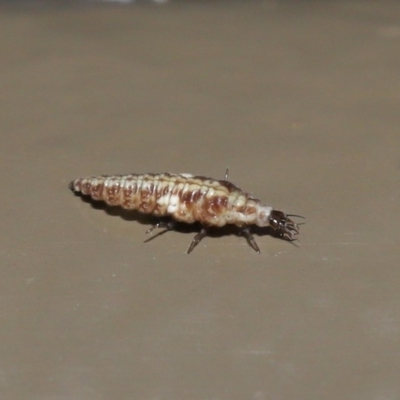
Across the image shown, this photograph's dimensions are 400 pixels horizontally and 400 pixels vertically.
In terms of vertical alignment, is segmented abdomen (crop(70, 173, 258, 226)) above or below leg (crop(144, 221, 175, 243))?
above

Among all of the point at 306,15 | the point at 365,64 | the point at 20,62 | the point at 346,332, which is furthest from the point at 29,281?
the point at 306,15

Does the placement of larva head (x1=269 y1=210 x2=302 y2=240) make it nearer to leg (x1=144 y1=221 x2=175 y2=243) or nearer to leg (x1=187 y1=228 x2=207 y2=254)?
leg (x1=187 y1=228 x2=207 y2=254)

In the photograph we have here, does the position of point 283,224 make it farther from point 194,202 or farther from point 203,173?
point 203,173

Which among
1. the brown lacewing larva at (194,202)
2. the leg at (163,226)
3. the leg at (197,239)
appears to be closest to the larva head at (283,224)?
the brown lacewing larva at (194,202)

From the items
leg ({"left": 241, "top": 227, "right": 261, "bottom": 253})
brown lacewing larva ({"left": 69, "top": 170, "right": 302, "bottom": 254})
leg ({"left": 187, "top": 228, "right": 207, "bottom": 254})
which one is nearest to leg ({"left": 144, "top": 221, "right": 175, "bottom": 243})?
brown lacewing larva ({"left": 69, "top": 170, "right": 302, "bottom": 254})

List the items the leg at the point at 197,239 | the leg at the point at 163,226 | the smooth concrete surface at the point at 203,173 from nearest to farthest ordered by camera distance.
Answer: the smooth concrete surface at the point at 203,173 → the leg at the point at 197,239 → the leg at the point at 163,226

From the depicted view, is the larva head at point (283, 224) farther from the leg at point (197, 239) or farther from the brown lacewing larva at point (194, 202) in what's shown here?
the leg at point (197, 239)
